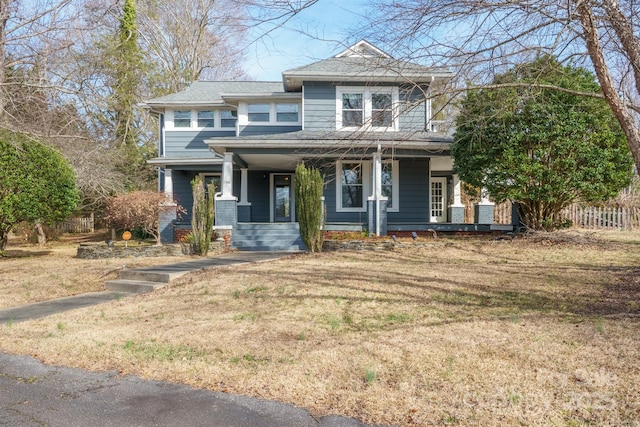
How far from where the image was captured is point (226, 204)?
50.3 ft

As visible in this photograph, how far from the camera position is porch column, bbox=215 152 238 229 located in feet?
50.1

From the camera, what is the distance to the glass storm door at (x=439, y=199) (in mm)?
21922

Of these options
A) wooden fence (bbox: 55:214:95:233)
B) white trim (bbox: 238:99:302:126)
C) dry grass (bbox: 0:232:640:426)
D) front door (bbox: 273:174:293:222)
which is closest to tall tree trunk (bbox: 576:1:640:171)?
dry grass (bbox: 0:232:640:426)

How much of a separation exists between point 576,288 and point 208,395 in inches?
240

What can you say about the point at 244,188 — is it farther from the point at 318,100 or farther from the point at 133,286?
the point at 133,286

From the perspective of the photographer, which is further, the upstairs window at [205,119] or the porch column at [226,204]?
the upstairs window at [205,119]

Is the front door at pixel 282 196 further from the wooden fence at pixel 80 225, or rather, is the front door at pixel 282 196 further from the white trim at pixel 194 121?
the wooden fence at pixel 80 225

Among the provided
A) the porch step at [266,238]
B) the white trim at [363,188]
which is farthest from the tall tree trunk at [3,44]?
the white trim at [363,188]

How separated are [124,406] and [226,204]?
1189 centimetres

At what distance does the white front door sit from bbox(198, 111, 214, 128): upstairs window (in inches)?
408

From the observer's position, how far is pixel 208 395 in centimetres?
386

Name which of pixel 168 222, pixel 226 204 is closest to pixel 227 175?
pixel 226 204

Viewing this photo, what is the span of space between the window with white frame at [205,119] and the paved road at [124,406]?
1645 cm

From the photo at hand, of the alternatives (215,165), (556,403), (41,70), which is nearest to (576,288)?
(556,403)
